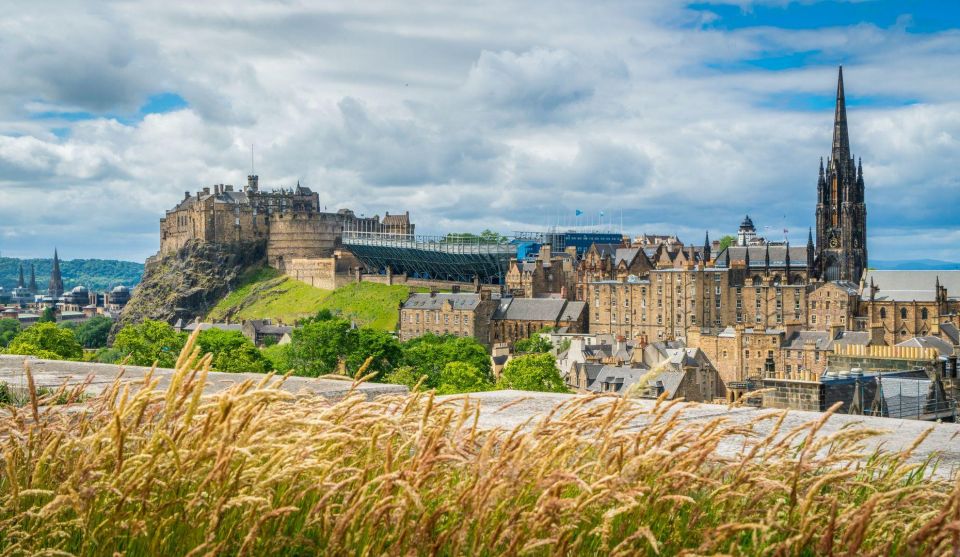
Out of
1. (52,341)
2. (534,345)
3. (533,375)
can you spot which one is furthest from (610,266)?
(52,341)

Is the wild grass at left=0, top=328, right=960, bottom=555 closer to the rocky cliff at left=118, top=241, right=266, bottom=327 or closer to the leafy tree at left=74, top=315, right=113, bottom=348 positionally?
the rocky cliff at left=118, top=241, right=266, bottom=327

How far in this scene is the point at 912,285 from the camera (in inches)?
3728

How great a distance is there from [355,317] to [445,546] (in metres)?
114

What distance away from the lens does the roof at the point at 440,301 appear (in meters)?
103

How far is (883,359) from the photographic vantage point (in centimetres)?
3353

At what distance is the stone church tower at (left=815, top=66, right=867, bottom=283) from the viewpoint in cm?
11338

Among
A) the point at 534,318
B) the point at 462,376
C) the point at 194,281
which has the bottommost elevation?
the point at 462,376

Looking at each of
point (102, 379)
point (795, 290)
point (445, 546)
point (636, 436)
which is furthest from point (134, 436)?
point (795, 290)

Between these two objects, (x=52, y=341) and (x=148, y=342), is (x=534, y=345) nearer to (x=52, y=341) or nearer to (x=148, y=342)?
(x=148, y=342)

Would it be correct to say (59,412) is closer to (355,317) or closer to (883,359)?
(883,359)

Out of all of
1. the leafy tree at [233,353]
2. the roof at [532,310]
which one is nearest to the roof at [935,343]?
the roof at [532,310]

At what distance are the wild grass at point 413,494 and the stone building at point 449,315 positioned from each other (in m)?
95.7

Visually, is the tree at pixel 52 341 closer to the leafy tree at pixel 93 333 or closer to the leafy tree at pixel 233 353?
the leafy tree at pixel 233 353

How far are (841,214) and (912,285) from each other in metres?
23.8
